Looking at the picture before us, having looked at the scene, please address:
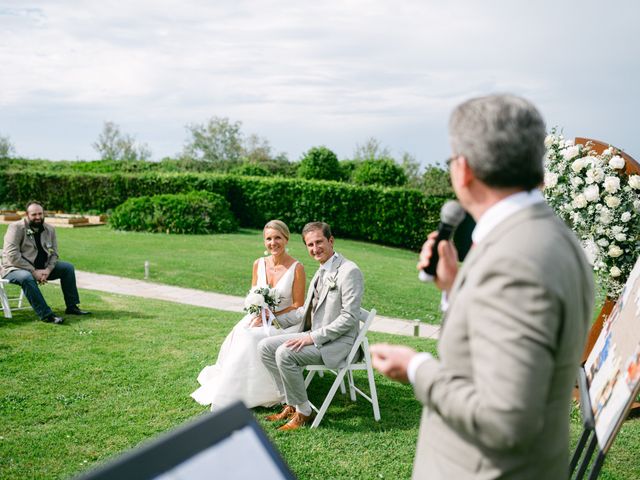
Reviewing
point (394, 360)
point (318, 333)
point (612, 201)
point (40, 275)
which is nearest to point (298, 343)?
point (318, 333)

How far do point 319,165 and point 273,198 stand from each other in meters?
7.29

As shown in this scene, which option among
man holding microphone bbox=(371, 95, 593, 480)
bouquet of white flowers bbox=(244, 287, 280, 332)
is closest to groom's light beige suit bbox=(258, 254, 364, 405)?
bouquet of white flowers bbox=(244, 287, 280, 332)

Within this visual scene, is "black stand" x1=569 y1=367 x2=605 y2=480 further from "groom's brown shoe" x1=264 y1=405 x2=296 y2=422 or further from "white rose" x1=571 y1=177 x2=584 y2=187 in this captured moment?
"groom's brown shoe" x1=264 y1=405 x2=296 y2=422

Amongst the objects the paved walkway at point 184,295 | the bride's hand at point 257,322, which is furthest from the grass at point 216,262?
the bride's hand at point 257,322

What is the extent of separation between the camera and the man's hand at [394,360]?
6.10 ft

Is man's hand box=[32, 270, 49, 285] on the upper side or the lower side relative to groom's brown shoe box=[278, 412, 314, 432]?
upper

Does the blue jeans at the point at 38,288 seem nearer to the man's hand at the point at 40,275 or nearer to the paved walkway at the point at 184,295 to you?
the man's hand at the point at 40,275

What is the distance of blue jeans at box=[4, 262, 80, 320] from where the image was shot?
384 inches

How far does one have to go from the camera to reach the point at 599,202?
6.07m

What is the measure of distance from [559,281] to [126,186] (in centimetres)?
2912

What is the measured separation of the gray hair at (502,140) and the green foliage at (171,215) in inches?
897

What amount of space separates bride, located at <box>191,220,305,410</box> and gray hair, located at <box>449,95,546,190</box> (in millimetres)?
4985

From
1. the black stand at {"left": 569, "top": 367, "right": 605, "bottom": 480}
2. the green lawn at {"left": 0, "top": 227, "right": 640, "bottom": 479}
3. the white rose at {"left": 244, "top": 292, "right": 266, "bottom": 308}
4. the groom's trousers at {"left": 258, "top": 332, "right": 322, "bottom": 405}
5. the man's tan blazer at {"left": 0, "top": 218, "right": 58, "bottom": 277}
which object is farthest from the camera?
the man's tan blazer at {"left": 0, "top": 218, "right": 58, "bottom": 277}

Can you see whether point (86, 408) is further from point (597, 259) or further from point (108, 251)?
point (108, 251)
